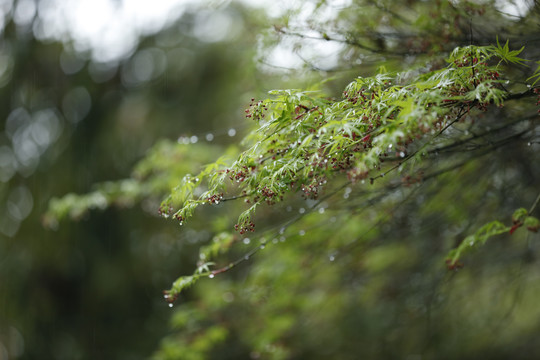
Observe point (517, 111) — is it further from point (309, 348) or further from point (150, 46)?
point (150, 46)

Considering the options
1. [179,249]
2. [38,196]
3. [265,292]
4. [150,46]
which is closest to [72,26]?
[150,46]

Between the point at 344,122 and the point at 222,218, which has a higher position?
the point at 344,122

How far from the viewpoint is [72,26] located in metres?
6.36

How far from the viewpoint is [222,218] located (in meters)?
4.09

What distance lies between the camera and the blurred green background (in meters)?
3.46

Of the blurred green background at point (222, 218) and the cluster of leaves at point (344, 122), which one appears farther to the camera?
the blurred green background at point (222, 218)

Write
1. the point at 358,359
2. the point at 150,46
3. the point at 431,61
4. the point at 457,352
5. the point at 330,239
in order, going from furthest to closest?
the point at 150,46 → the point at 358,359 → the point at 457,352 → the point at 330,239 → the point at 431,61

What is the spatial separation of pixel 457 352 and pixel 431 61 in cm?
362

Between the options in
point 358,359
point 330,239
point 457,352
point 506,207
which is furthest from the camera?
point 358,359

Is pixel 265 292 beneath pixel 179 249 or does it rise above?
above

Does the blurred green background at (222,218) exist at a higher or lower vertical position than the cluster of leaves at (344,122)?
lower

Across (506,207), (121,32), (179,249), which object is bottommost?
(179,249)

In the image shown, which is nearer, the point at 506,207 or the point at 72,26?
the point at 506,207

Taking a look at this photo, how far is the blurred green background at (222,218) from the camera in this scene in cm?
346
